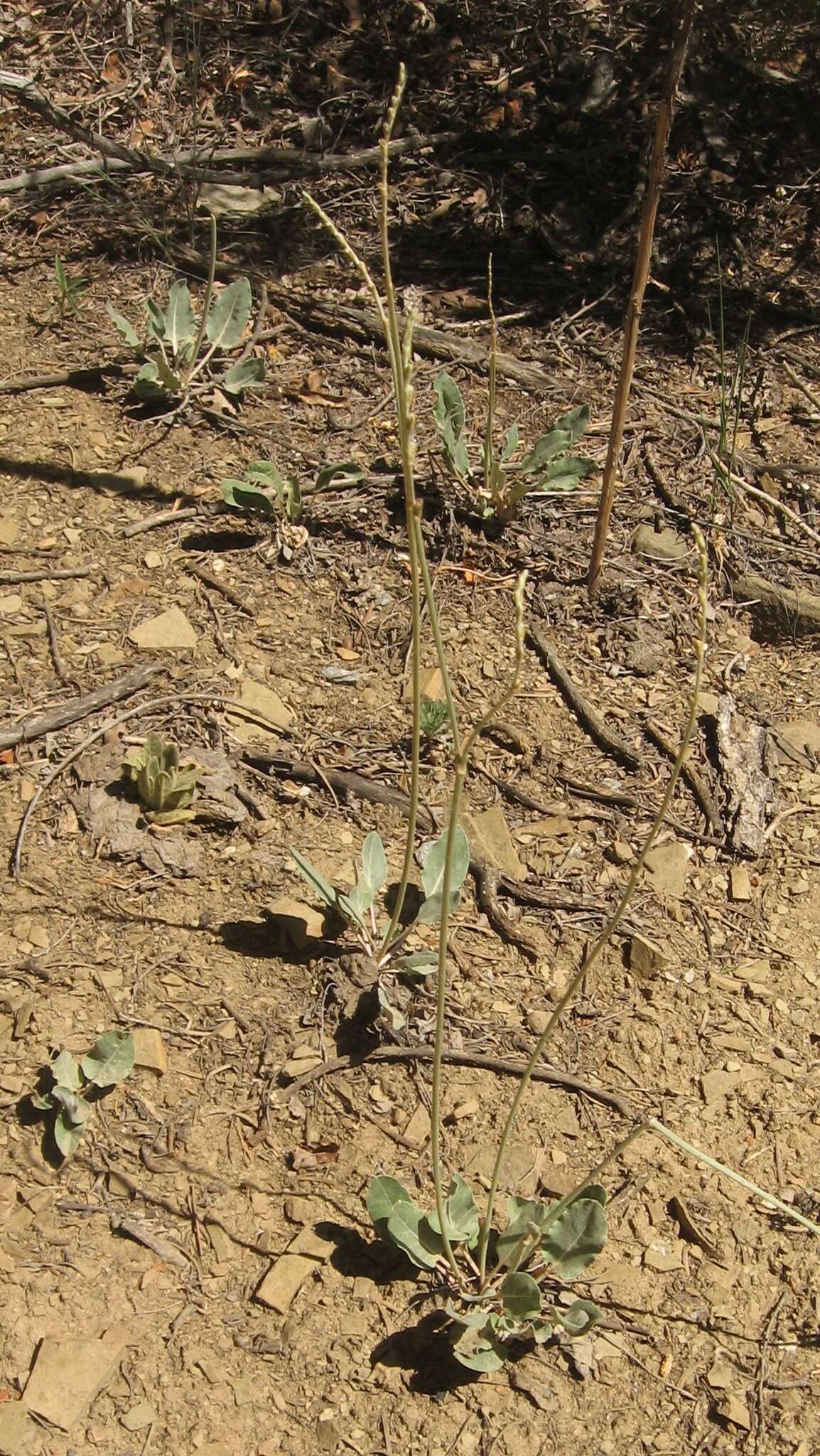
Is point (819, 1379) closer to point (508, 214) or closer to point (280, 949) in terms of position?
point (280, 949)

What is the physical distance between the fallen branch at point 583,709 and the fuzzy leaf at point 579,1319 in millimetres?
1245

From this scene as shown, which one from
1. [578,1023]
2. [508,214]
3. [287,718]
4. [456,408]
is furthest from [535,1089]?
[508,214]

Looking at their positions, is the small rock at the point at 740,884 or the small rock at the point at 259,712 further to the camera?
the small rock at the point at 259,712

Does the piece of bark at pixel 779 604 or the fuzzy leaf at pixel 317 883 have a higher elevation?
the piece of bark at pixel 779 604

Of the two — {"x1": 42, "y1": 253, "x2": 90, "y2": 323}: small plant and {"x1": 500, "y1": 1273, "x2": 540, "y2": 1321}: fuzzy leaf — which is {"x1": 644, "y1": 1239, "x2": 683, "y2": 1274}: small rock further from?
{"x1": 42, "y1": 253, "x2": 90, "y2": 323}: small plant

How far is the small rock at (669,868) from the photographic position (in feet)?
8.78

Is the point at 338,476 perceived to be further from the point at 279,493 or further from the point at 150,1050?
the point at 150,1050

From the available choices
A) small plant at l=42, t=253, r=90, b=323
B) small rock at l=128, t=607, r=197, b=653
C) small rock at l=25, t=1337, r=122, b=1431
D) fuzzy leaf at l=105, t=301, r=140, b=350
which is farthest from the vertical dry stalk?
small rock at l=25, t=1337, r=122, b=1431

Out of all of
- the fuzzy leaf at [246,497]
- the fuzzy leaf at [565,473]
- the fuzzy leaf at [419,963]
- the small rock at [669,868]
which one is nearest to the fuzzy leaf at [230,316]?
the fuzzy leaf at [246,497]

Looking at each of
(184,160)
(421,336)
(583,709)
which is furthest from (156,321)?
(583,709)

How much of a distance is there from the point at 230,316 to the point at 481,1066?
224 cm

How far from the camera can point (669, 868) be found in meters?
2.71

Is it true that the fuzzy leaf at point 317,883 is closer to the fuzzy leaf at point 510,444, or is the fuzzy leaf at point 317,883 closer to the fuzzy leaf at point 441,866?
the fuzzy leaf at point 441,866

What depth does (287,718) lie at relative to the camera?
286cm
